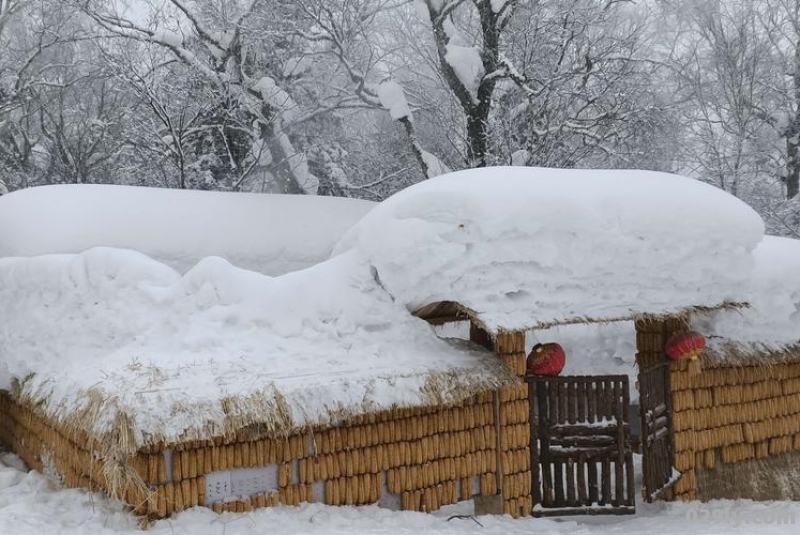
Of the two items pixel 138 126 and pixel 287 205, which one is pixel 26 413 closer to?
pixel 287 205

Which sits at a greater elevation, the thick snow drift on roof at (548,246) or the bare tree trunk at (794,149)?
the bare tree trunk at (794,149)

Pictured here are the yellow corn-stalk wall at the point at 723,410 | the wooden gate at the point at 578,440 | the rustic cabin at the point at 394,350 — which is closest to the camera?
the rustic cabin at the point at 394,350

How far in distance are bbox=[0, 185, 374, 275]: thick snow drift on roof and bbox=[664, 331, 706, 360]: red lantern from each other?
458cm

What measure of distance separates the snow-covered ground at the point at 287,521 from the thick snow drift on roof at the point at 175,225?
2.60 metres

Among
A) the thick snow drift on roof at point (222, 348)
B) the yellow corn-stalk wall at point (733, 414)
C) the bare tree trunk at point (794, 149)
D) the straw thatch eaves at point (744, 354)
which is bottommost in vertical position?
the yellow corn-stalk wall at point (733, 414)

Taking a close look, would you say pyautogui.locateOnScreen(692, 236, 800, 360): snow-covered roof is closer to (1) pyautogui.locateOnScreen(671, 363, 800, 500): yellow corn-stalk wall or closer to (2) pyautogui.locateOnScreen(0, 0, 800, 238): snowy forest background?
(1) pyautogui.locateOnScreen(671, 363, 800, 500): yellow corn-stalk wall

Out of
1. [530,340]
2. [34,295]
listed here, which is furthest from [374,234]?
[530,340]

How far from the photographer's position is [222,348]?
6.15 m

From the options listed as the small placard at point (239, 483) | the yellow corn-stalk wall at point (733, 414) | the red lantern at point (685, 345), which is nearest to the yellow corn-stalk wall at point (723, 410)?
the yellow corn-stalk wall at point (733, 414)

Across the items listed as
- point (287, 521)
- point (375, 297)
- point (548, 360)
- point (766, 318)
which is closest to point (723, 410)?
point (766, 318)

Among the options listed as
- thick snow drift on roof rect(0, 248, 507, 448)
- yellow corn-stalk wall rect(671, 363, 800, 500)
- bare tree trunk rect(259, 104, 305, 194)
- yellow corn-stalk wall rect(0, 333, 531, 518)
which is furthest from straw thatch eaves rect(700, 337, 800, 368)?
bare tree trunk rect(259, 104, 305, 194)

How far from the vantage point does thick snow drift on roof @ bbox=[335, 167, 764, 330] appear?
6.66 metres

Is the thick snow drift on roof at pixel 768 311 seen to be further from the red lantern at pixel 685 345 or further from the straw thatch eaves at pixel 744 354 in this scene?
the red lantern at pixel 685 345

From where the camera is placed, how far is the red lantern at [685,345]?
7.77m
